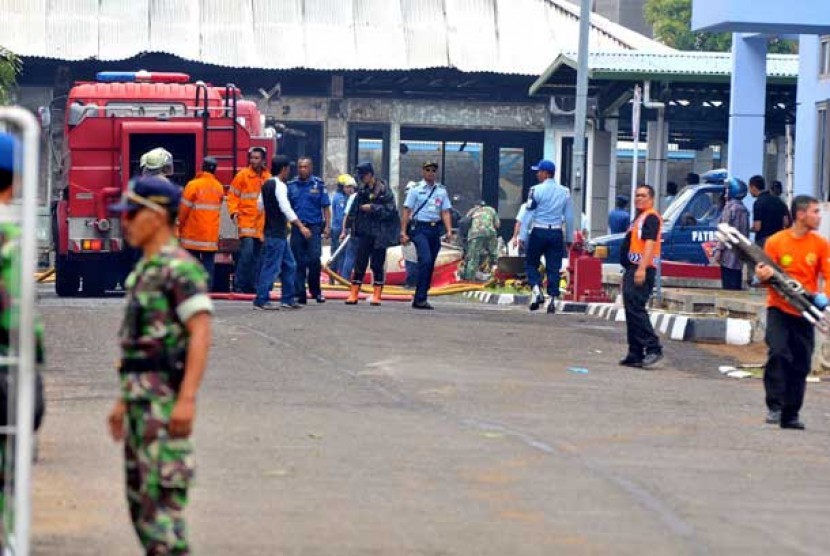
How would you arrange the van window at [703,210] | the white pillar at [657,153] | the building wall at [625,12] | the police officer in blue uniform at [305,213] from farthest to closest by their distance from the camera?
the building wall at [625,12] < the white pillar at [657,153] < the van window at [703,210] < the police officer in blue uniform at [305,213]

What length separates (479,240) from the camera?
35750 mm

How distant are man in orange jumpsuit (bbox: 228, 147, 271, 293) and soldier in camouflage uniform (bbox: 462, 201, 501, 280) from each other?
39.9 ft

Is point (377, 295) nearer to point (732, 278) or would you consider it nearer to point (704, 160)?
point (732, 278)

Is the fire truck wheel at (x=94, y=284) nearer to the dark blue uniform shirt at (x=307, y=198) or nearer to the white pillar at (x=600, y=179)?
the dark blue uniform shirt at (x=307, y=198)

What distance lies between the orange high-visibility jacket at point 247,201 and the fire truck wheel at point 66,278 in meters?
4.19

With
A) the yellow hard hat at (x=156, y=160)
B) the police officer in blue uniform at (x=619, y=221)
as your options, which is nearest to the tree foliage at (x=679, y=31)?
the police officer in blue uniform at (x=619, y=221)

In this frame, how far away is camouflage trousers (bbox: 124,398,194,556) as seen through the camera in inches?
279

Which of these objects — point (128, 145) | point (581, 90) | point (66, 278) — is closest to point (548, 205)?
point (128, 145)

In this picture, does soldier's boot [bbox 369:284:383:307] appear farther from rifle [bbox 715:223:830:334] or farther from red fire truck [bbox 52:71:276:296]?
rifle [bbox 715:223:830:334]

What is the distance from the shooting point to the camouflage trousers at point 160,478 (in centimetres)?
707

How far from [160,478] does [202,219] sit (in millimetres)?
15358

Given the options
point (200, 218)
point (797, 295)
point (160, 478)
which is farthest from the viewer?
point (200, 218)

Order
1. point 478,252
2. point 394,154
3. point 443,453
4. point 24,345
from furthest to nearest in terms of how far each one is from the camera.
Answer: point 394,154
point 478,252
point 443,453
point 24,345

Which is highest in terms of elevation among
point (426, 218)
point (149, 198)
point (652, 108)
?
point (652, 108)
